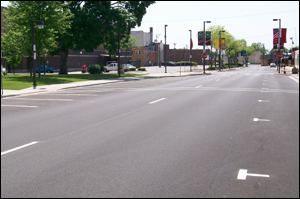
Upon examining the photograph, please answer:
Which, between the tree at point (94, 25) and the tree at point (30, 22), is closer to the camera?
the tree at point (30, 22)

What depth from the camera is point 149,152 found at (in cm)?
757

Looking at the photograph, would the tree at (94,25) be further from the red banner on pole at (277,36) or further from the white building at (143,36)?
the white building at (143,36)

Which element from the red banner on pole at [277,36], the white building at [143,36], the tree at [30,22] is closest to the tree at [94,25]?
the tree at [30,22]

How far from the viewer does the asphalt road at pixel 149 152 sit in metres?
5.40

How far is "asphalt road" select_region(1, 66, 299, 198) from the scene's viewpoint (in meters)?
5.40

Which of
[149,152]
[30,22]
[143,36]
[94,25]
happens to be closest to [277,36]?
[94,25]

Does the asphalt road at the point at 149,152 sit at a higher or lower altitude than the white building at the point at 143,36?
lower

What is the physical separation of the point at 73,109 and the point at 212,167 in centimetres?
892

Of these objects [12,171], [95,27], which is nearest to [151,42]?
[95,27]

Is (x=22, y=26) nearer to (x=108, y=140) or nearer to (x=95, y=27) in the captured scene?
(x=95, y=27)

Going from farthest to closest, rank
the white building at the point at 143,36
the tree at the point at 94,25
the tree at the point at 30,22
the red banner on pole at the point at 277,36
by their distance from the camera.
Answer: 1. the white building at the point at 143,36
2. the red banner on pole at the point at 277,36
3. the tree at the point at 94,25
4. the tree at the point at 30,22

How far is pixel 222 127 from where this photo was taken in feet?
34.6

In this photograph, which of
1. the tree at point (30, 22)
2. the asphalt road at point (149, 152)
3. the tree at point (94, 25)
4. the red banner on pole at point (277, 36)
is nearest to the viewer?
the asphalt road at point (149, 152)

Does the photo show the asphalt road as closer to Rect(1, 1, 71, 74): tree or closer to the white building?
Rect(1, 1, 71, 74): tree
